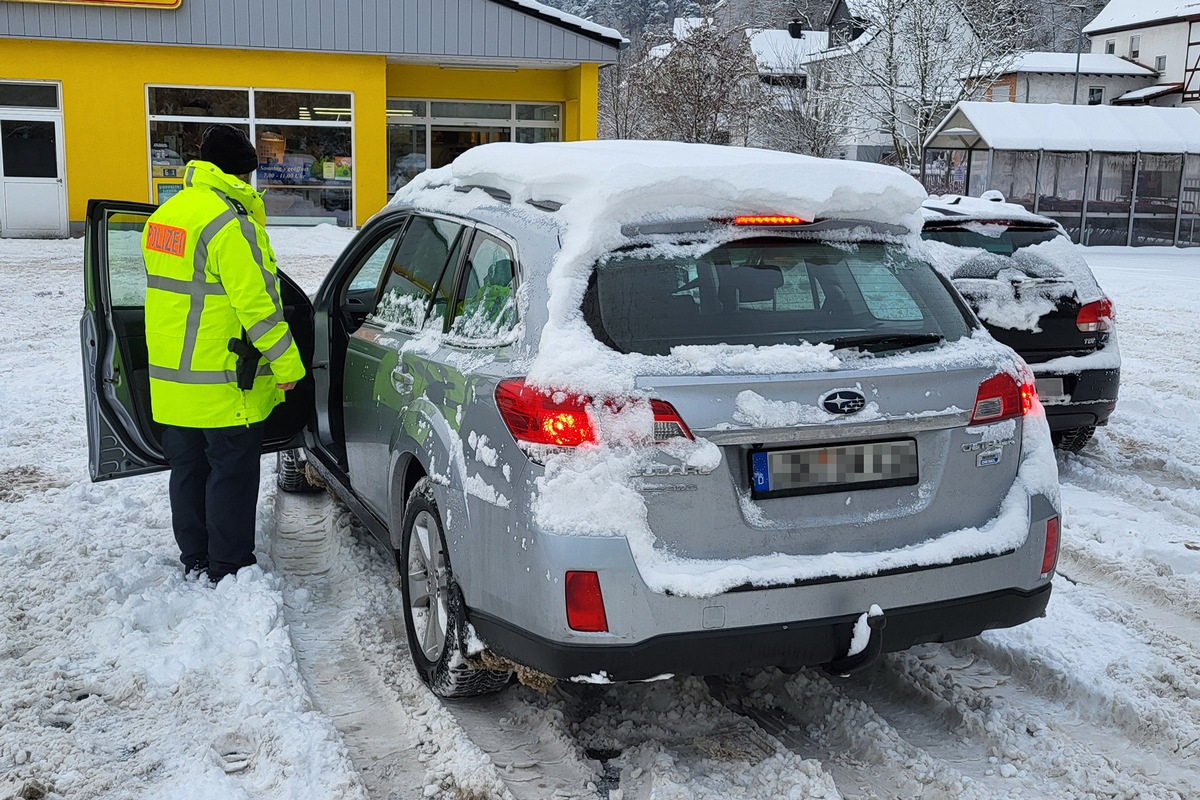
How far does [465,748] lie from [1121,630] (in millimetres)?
2614

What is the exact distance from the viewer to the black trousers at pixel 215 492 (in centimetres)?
474

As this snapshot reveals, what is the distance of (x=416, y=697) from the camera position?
3855 millimetres

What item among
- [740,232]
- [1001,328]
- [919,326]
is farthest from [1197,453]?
[740,232]

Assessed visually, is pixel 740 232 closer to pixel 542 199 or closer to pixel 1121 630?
pixel 542 199

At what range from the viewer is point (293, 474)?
6.44 metres

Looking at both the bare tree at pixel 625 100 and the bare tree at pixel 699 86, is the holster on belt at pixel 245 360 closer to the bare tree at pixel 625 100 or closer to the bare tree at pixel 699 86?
the bare tree at pixel 699 86

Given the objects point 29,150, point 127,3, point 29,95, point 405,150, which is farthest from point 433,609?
point 405,150

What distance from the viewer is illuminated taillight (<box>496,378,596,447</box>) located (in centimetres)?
304

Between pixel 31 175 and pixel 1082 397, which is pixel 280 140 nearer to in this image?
pixel 31 175

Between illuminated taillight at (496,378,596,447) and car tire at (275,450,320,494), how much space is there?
348 cm

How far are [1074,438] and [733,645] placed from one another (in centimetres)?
492

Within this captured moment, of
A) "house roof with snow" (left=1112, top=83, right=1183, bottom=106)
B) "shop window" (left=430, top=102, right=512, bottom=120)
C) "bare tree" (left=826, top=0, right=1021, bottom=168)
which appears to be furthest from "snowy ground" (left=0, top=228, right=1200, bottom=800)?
"house roof with snow" (left=1112, top=83, right=1183, bottom=106)

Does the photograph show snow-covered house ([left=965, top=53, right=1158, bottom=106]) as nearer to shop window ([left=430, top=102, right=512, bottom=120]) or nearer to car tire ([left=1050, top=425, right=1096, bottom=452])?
shop window ([left=430, top=102, right=512, bottom=120])

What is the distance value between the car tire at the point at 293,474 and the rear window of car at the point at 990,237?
3996mm
